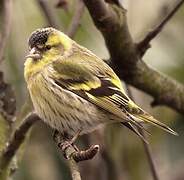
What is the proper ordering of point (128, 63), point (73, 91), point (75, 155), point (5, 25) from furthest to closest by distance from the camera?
1. point (128, 63)
2. point (73, 91)
3. point (5, 25)
4. point (75, 155)

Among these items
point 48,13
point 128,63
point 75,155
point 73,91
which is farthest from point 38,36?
point 75,155

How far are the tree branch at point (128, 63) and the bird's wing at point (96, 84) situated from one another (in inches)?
4.0

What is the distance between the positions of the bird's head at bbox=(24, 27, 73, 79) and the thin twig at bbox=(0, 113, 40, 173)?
1.36 ft

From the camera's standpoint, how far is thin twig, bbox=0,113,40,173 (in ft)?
10.1

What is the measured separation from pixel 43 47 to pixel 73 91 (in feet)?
0.99

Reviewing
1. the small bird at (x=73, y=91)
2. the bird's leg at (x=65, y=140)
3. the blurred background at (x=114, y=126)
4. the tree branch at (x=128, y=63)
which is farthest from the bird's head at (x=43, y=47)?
the blurred background at (x=114, y=126)

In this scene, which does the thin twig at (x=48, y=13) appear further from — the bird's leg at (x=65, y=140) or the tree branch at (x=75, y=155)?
the tree branch at (x=75, y=155)

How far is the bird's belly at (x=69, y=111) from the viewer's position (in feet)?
10.8

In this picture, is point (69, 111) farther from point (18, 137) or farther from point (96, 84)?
point (18, 137)

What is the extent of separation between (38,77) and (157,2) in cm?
219

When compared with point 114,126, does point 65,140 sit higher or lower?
higher

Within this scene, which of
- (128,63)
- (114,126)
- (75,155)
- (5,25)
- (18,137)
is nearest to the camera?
(75,155)

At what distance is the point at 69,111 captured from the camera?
131 inches

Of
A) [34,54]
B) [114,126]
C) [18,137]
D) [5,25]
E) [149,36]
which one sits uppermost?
[149,36]
